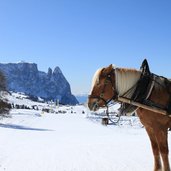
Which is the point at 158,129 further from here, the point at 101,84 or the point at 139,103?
the point at 101,84

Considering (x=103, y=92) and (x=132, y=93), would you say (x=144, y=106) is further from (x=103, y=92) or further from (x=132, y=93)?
(x=103, y=92)

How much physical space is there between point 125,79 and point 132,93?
0.36 m

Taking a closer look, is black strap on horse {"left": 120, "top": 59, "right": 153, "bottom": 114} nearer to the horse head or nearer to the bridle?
the bridle

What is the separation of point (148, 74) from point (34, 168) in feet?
15.1

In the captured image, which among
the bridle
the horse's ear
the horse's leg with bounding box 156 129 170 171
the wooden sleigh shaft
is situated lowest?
the horse's leg with bounding box 156 129 170 171

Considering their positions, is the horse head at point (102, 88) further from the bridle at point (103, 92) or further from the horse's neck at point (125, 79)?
the horse's neck at point (125, 79)

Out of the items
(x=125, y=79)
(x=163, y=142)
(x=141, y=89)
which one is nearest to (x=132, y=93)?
(x=141, y=89)

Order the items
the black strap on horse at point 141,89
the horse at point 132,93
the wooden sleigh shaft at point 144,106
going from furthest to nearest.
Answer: the black strap on horse at point 141,89 → the horse at point 132,93 → the wooden sleigh shaft at point 144,106

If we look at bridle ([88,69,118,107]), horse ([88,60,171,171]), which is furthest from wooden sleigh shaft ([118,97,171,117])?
bridle ([88,69,118,107])

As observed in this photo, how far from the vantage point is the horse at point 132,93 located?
8.38 metres

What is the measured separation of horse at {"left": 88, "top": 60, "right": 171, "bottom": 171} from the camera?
8375 millimetres

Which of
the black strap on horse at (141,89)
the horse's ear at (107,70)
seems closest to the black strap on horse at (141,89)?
the black strap on horse at (141,89)

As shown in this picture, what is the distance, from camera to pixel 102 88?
27.5 feet

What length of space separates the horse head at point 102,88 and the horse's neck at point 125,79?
114 mm
